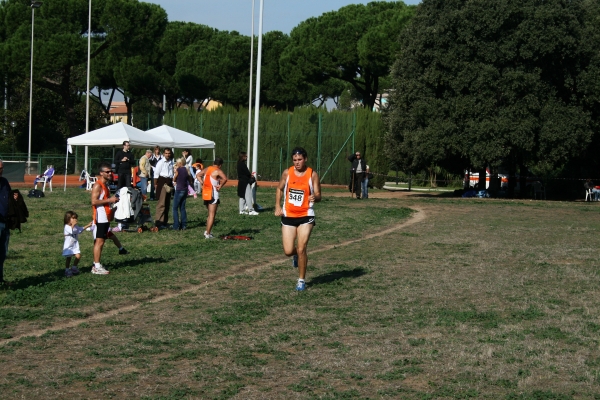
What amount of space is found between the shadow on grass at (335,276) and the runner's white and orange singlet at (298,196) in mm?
1243

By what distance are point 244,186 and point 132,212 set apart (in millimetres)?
5952

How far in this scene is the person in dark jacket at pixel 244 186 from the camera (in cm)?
2205

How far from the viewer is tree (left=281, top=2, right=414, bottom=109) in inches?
2079

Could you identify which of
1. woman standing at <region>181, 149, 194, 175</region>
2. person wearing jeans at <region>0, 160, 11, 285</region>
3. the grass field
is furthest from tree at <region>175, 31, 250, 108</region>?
person wearing jeans at <region>0, 160, 11, 285</region>

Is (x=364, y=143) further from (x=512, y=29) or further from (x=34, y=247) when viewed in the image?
(x=34, y=247)

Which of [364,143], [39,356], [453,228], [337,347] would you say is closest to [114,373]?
[39,356]

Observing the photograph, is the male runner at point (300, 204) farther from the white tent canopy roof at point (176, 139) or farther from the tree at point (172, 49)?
the tree at point (172, 49)

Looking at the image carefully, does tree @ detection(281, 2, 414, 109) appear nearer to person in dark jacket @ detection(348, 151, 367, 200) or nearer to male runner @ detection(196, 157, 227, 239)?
person in dark jacket @ detection(348, 151, 367, 200)

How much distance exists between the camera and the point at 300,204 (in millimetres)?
10898

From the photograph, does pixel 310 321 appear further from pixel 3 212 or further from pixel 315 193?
pixel 3 212

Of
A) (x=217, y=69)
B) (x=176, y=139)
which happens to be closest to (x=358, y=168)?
(x=176, y=139)

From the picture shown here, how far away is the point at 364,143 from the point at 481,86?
30.7 feet

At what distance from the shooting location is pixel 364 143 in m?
41.7

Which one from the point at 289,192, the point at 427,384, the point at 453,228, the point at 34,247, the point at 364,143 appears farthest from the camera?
the point at 364,143
